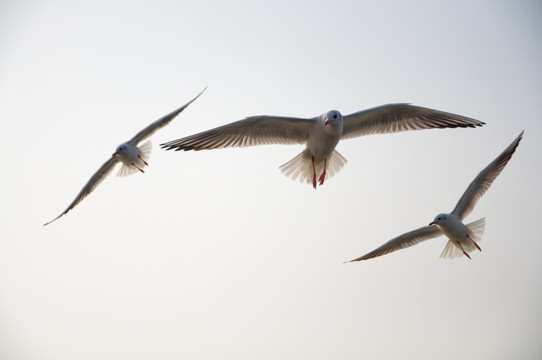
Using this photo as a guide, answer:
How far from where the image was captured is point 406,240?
37.2ft

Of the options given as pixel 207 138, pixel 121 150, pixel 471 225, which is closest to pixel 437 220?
pixel 471 225

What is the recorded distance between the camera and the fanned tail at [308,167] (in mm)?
10258

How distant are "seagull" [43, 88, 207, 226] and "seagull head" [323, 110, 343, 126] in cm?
362

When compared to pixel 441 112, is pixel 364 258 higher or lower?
lower

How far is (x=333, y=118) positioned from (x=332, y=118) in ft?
0.04

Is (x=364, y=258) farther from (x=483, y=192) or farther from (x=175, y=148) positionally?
(x=175, y=148)

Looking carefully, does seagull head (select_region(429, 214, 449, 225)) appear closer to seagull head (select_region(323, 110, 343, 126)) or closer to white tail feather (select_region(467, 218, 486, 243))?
white tail feather (select_region(467, 218, 486, 243))

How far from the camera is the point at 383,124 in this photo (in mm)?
10172

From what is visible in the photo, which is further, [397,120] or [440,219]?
[440,219]

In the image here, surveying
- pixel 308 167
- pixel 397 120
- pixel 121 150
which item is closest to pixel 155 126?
pixel 121 150

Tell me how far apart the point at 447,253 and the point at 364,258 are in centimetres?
137

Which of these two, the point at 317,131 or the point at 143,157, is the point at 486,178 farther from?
the point at 143,157

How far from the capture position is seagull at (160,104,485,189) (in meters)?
9.51

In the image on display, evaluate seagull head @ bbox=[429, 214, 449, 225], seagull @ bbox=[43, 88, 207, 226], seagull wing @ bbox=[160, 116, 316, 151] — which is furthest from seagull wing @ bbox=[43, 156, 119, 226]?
seagull head @ bbox=[429, 214, 449, 225]
